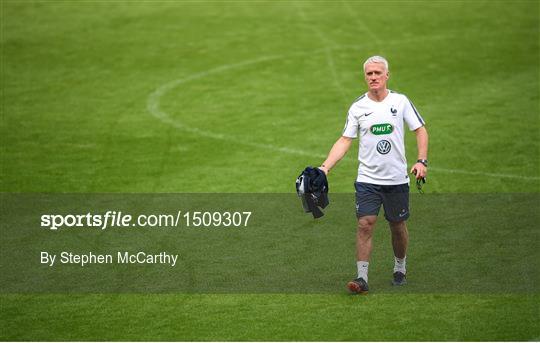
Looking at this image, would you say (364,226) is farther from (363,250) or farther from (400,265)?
(400,265)

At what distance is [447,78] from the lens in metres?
20.3

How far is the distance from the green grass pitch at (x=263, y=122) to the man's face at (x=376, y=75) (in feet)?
6.73

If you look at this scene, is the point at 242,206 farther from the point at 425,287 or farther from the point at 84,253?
the point at 425,287

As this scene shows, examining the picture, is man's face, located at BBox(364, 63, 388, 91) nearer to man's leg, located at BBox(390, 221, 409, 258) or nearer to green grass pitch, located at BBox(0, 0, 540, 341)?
man's leg, located at BBox(390, 221, 409, 258)

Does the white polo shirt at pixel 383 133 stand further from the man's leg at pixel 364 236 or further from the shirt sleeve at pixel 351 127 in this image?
the man's leg at pixel 364 236

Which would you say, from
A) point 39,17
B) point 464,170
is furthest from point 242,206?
point 39,17

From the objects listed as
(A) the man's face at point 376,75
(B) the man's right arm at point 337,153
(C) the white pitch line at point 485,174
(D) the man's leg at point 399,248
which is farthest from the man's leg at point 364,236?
(C) the white pitch line at point 485,174

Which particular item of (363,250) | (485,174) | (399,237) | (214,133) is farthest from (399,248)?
(214,133)

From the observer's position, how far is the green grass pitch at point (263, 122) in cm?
991

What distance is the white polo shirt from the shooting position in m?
10.2

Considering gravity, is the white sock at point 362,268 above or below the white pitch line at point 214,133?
above

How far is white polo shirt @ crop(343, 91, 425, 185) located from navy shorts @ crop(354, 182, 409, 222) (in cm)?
7

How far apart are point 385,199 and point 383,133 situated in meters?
0.68

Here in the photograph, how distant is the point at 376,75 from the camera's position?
1012 centimetres
